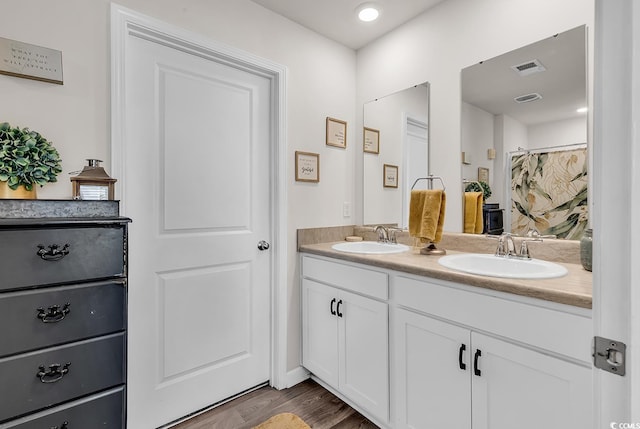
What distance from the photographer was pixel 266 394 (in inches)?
77.4

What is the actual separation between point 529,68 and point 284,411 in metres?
2.28

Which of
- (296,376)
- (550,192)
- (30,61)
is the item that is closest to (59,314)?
(30,61)

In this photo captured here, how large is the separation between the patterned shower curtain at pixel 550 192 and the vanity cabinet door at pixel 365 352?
892 mm

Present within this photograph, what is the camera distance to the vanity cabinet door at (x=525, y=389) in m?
0.96

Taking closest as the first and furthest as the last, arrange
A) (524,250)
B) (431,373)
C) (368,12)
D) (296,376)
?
(431,373)
(524,250)
(368,12)
(296,376)

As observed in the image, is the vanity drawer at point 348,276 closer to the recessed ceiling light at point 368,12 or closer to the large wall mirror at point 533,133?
the large wall mirror at point 533,133

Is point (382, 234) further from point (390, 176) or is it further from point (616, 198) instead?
point (616, 198)

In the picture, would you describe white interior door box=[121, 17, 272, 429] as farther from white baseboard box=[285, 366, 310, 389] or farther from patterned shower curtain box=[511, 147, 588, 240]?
patterned shower curtain box=[511, 147, 588, 240]

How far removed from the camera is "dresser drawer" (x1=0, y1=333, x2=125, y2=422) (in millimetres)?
883

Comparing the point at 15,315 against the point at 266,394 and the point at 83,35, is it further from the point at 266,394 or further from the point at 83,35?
the point at 266,394

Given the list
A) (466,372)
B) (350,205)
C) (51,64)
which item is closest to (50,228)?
(51,64)

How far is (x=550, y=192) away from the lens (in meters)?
1.56

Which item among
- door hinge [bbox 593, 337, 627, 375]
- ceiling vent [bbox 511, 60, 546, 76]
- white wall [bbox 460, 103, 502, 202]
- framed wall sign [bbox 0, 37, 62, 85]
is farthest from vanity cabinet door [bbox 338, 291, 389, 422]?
framed wall sign [bbox 0, 37, 62, 85]

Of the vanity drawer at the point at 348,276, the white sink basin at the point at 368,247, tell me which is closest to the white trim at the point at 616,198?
the vanity drawer at the point at 348,276
